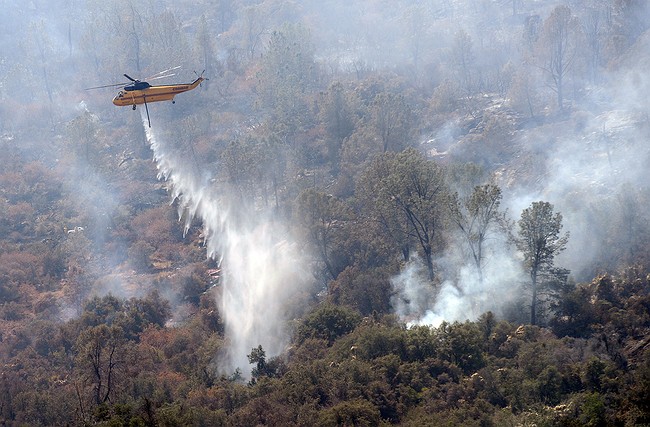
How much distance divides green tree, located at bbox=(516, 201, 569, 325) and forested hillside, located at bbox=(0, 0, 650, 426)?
13cm

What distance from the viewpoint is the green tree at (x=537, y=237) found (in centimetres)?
4156

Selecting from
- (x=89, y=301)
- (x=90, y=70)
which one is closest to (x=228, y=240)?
(x=89, y=301)

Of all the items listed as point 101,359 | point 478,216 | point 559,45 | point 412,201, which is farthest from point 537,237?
point 559,45

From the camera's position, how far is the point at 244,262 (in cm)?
5719

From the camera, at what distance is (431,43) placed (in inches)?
3996

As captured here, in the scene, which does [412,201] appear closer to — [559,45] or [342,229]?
[342,229]

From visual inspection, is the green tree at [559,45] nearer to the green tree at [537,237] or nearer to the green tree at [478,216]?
the green tree at [478,216]

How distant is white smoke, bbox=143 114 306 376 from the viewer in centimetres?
4584

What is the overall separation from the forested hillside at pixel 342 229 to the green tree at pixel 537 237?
0.13 meters

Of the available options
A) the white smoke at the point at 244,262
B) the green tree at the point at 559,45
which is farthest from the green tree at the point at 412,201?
the green tree at the point at 559,45

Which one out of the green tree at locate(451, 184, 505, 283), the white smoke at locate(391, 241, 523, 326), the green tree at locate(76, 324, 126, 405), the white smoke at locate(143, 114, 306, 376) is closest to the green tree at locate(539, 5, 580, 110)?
the green tree at locate(451, 184, 505, 283)

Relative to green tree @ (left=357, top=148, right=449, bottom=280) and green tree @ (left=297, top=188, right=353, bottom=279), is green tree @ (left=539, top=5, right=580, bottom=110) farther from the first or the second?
green tree @ (left=297, top=188, right=353, bottom=279)

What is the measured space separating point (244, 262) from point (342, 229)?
8.23m

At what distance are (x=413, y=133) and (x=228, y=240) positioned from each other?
70.0 feet
